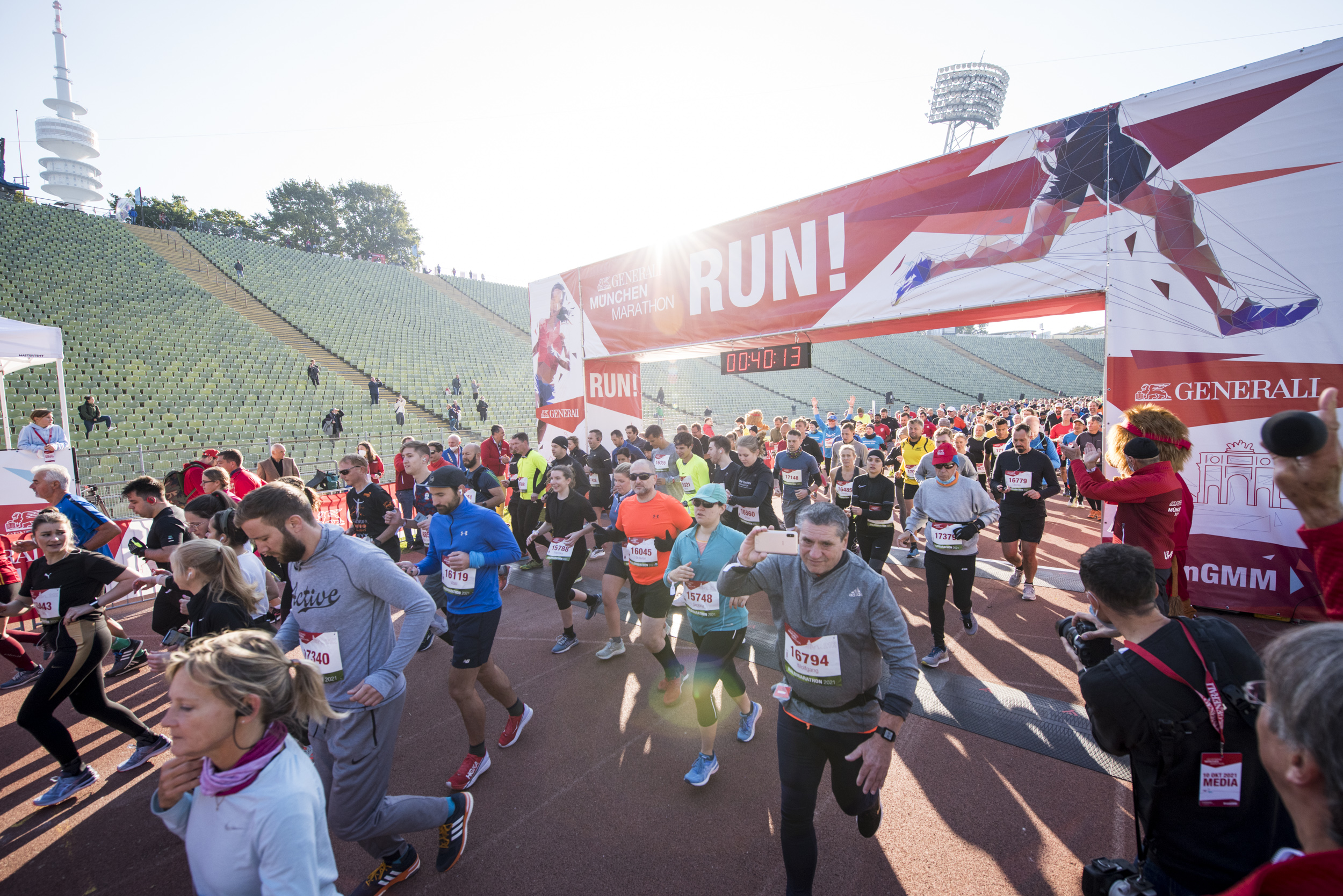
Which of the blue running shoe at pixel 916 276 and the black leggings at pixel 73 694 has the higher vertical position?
the blue running shoe at pixel 916 276

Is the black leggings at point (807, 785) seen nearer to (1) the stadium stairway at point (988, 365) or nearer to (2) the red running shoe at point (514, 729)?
(2) the red running shoe at point (514, 729)

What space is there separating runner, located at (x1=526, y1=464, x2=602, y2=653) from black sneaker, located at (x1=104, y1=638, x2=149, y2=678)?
4.22 metres

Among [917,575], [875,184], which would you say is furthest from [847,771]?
[875,184]

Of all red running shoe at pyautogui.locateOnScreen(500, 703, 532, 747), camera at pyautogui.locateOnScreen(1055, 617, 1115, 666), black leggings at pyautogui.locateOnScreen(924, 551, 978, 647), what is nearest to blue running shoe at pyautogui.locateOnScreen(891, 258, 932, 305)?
black leggings at pyautogui.locateOnScreen(924, 551, 978, 647)

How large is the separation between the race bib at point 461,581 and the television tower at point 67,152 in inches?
3568

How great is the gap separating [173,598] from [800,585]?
4876 mm

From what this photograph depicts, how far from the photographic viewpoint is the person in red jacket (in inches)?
146

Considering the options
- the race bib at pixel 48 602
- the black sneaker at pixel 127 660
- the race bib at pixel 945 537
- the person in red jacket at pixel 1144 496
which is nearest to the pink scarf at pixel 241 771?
the race bib at pixel 48 602

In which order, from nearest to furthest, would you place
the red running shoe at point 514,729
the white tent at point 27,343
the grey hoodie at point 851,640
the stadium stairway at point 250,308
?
1. the grey hoodie at point 851,640
2. the red running shoe at point 514,729
3. the white tent at point 27,343
4. the stadium stairway at point 250,308

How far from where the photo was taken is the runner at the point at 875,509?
6391mm

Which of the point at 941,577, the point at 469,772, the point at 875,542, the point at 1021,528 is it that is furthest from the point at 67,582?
the point at 1021,528

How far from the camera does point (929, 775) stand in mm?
3645

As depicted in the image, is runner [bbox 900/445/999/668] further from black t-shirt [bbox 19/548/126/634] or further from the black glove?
black t-shirt [bbox 19/548/126/634]

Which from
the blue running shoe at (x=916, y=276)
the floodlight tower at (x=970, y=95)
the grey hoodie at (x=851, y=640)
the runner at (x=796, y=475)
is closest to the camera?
the grey hoodie at (x=851, y=640)
